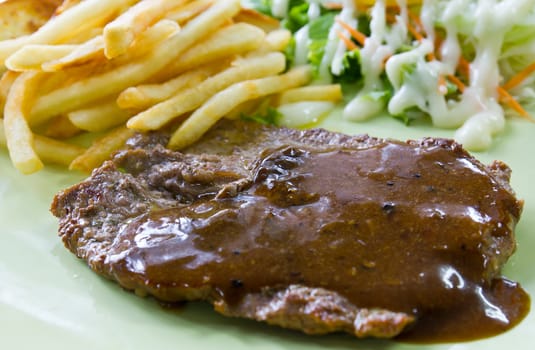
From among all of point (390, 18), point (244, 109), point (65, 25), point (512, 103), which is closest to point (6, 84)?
point (65, 25)

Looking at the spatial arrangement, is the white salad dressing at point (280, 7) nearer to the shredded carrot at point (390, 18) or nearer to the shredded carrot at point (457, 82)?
the shredded carrot at point (390, 18)

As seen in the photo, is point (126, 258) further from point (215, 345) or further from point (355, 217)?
point (355, 217)

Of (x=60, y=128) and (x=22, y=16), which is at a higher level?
(x=22, y=16)

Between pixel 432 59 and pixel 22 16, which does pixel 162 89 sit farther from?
pixel 432 59

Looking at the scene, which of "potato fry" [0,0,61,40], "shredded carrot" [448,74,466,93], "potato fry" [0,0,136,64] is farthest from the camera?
"shredded carrot" [448,74,466,93]

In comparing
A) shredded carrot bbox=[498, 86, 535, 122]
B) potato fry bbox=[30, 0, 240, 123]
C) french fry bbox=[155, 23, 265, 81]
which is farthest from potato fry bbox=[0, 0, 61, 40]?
shredded carrot bbox=[498, 86, 535, 122]

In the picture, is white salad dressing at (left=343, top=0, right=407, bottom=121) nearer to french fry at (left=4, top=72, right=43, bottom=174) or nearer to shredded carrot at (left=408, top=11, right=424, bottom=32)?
shredded carrot at (left=408, top=11, right=424, bottom=32)

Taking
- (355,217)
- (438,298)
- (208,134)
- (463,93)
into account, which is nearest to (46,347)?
(355,217)
